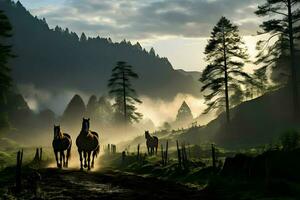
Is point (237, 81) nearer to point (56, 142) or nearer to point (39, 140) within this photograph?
point (56, 142)

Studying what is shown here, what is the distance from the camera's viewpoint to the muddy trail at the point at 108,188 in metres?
19.2

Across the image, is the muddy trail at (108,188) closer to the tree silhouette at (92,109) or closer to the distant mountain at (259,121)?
the distant mountain at (259,121)

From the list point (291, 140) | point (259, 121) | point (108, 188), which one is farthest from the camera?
point (259, 121)

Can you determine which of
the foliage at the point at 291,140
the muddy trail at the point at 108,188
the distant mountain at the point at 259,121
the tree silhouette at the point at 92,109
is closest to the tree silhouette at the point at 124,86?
the distant mountain at the point at 259,121

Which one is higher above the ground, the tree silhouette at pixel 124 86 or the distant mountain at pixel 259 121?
the tree silhouette at pixel 124 86

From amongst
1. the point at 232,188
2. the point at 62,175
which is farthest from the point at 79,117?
the point at 232,188

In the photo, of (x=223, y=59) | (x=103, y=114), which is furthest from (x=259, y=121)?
(x=103, y=114)

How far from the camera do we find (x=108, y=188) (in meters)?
21.9

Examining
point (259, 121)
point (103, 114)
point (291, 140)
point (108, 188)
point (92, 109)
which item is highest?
point (92, 109)

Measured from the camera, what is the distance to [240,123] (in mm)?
61062

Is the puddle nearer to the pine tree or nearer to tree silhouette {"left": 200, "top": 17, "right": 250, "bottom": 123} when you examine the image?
tree silhouette {"left": 200, "top": 17, "right": 250, "bottom": 123}

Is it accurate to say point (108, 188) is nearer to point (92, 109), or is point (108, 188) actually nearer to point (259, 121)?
point (259, 121)

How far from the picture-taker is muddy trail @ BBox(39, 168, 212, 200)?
63.0 feet

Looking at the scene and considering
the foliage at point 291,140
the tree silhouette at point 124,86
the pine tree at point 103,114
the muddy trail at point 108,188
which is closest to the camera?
the muddy trail at point 108,188
